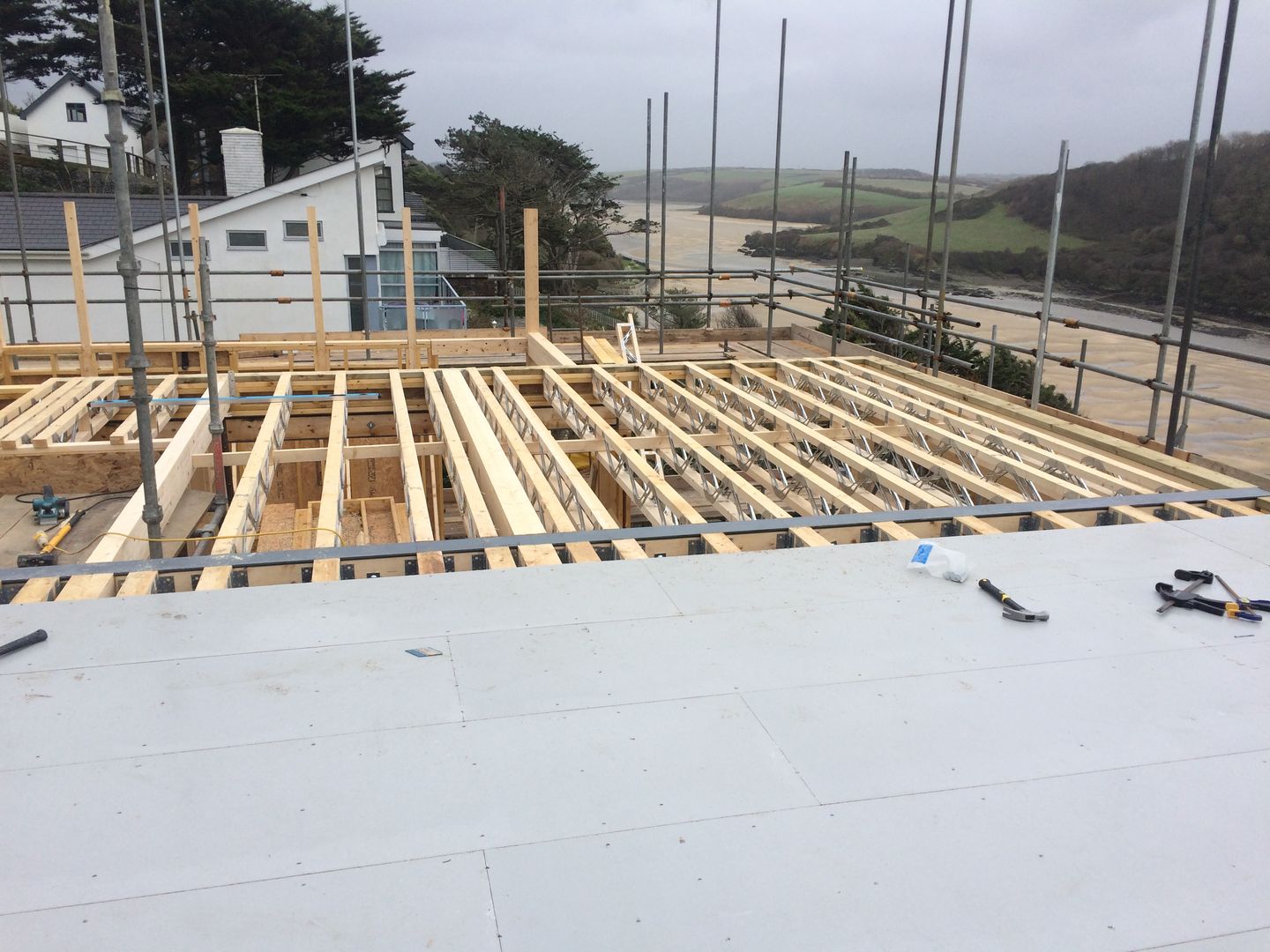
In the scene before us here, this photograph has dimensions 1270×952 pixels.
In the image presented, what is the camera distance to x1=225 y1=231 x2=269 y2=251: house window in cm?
1965

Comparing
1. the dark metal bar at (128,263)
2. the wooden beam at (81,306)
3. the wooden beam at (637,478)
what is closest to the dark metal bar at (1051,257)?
the wooden beam at (637,478)

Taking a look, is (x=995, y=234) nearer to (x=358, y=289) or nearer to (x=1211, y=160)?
(x=1211, y=160)

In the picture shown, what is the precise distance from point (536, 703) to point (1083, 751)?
57.6 inches

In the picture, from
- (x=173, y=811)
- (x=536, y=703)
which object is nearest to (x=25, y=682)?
(x=173, y=811)

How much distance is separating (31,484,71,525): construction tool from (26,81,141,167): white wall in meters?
30.1

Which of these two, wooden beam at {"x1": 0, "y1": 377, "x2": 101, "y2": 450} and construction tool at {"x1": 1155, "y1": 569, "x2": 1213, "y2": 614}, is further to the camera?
wooden beam at {"x1": 0, "y1": 377, "x2": 101, "y2": 450}

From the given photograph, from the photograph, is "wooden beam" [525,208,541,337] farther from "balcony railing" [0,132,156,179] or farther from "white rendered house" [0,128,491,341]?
"balcony railing" [0,132,156,179]

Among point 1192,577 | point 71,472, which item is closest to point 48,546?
point 71,472

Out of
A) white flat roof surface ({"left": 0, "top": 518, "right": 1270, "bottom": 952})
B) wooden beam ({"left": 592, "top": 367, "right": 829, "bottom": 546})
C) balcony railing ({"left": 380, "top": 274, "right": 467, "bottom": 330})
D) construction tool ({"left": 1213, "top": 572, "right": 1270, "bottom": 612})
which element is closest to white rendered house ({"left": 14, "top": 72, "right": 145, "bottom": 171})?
balcony railing ({"left": 380, "top": 274, "right": 467, "bottom": 330})

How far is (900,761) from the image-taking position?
7.91ft

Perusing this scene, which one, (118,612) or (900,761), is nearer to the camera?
(900,761)

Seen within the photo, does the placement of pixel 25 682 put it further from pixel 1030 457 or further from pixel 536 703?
pixel 1030 457

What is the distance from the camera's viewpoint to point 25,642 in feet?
9.46

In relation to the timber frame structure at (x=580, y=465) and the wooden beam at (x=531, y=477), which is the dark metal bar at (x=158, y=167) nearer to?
the timber frame structure at (x=580, y=465)
